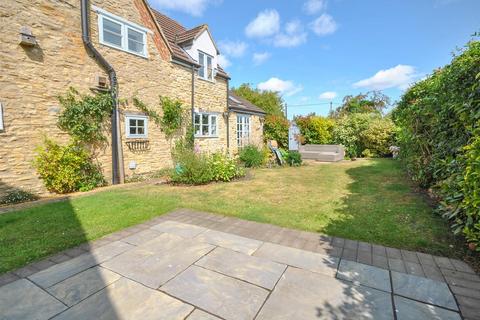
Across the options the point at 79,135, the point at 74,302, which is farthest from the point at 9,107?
the point at 74,302

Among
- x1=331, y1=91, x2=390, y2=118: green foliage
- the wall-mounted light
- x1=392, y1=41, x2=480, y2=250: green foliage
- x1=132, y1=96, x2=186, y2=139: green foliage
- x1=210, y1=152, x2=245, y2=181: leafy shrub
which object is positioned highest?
x1=331, y1=91, x2=390, y2=118: green foliage

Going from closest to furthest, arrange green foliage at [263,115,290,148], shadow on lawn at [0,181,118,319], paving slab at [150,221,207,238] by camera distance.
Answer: shadow on lawn at [0,181,118,319]
paving slab at [150,221,207,238]
green foliage at [263,115,290,148]

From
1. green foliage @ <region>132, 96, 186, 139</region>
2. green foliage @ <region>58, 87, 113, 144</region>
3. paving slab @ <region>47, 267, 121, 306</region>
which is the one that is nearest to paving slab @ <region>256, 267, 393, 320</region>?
paving slab @ <region>47, 267, 121, 306</region>

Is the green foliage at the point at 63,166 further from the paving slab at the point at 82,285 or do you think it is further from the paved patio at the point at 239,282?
the paving slab at the point at 82,285

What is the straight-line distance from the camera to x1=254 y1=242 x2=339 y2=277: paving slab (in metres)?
2.65

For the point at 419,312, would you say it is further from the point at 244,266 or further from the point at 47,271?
the point at 47,271

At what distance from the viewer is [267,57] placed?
84.6ft

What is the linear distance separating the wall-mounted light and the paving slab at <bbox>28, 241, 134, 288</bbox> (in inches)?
247

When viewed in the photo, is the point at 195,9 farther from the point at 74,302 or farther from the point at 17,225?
the point at 74,302

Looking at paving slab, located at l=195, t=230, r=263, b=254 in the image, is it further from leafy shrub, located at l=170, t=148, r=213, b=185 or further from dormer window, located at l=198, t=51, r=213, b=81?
dormer window, located at l=198, t=51, r=213, b=81

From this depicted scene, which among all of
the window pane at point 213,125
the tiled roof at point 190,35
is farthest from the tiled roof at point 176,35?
the window pane at point 213,125

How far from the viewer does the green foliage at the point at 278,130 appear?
664 inches

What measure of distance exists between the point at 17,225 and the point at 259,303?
14.8ft

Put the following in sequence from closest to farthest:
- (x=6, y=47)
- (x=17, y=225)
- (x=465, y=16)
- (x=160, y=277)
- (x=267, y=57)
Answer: (x=160, y=277)
(x=17, y=225)
(x=6, y=47)
(x=465, y=16)
(x=267, y=57)
